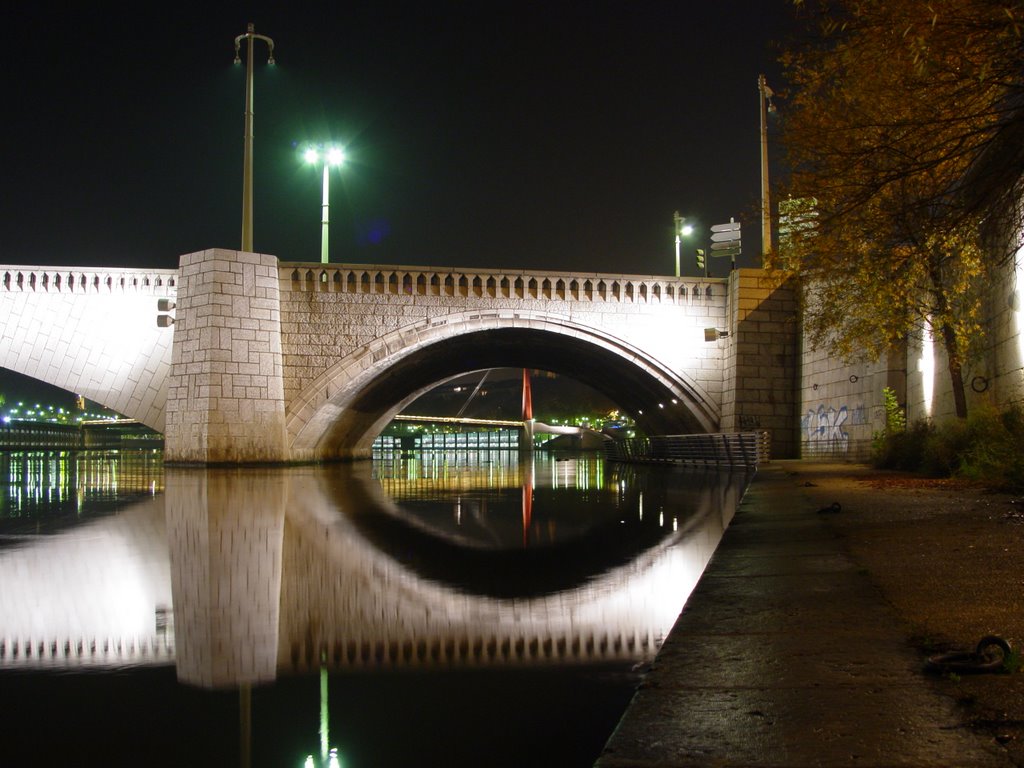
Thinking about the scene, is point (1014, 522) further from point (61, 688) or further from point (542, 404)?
point (542, 404)

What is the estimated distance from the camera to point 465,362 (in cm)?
3781

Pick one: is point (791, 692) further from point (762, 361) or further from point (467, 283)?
point (762, 361)

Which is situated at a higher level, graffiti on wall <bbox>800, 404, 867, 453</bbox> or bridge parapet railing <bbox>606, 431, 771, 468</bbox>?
graffiti on wall <bbox>800, 404, 867, 453</bbox>

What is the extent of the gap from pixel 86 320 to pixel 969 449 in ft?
90.6

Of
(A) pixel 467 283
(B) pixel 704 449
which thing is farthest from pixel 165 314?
(B) pixel 704 449

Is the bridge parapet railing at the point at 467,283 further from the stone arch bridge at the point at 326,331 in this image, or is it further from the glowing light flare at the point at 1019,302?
the glowing light flare at the point at 1019,302

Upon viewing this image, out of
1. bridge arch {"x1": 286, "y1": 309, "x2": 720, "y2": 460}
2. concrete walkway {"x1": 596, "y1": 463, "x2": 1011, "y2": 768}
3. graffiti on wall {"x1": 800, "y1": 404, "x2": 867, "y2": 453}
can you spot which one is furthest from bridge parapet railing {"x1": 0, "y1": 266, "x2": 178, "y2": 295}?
concrete walkway {"x1": 596, "y1": 463, "x2": 1011, "y2": 768}

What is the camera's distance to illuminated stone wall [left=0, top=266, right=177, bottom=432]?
A: 2997 centimetres

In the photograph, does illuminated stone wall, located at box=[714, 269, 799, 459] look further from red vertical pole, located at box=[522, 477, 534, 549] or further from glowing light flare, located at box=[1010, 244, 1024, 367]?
glowing light flare, located at box=[1010, 244, 1024, 367]

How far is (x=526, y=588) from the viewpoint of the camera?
19.6 feet

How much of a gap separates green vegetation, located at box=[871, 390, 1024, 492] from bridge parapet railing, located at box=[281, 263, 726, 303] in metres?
13.7

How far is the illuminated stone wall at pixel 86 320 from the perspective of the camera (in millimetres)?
29969

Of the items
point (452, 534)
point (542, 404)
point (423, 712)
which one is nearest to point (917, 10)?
point (452, 534)

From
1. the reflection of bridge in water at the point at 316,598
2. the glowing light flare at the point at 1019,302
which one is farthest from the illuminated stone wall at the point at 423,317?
the reflection of bridge in water at the point at 316,598
